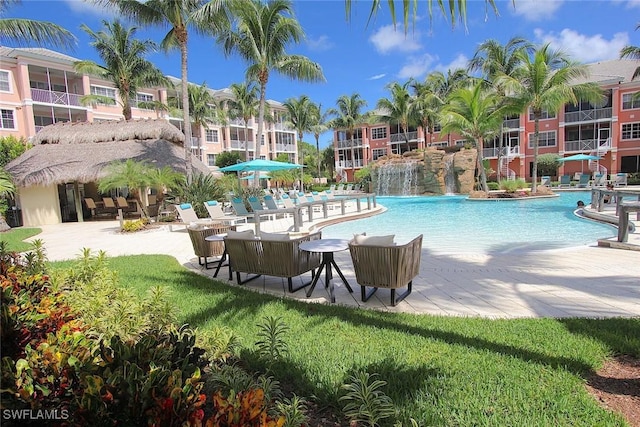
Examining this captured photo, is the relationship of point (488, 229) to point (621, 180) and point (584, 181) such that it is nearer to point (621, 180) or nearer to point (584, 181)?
A: point (584, 181)

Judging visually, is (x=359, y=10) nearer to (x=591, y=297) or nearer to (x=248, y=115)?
(x=591, y=297)

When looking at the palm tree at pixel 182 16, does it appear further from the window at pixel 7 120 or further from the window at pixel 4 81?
the window at pixel 7 120

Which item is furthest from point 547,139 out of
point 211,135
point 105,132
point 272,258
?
point 272,258

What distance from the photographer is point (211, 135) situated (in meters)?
41.7

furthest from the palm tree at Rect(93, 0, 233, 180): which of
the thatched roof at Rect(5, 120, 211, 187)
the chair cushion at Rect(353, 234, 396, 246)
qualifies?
the chair cushion at Rect(353, 234, 396, 246)

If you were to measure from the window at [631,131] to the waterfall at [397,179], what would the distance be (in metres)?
19.3

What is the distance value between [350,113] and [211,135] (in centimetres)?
1672

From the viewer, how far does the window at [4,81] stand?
25562 millimetres

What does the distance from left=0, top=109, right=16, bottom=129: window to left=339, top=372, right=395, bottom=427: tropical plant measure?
109ft

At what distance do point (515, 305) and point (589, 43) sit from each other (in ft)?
13.2

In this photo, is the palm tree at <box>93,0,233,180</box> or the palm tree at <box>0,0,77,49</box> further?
the palm tree at <box>93,0,233,180</box>

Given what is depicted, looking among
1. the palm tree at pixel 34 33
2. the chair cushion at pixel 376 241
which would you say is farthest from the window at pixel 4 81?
the chair cushion at pixel 376 241

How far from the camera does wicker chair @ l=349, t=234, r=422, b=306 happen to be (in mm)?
4328

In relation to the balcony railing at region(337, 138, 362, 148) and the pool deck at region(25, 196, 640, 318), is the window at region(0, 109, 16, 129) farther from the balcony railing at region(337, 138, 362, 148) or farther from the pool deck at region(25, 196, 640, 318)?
the balcony railing at region(337, 138, 362, 148)
